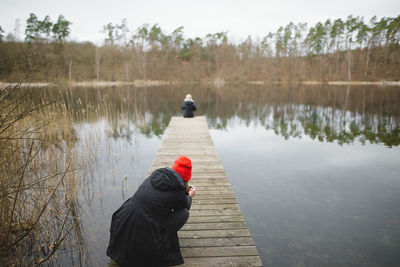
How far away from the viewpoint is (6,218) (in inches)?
112

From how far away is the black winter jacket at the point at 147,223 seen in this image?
77.7 inches

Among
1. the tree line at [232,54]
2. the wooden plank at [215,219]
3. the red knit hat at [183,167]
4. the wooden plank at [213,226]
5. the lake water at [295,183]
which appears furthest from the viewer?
the tree line at [232,54]

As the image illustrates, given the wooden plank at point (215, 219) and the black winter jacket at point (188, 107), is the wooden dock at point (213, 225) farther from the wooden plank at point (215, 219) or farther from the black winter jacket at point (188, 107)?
the black winter jacket at point (188, 107)

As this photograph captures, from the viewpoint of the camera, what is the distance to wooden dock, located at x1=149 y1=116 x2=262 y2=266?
2.41 meters

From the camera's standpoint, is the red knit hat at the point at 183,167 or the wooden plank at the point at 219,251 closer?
the red knit hat at the point at 183,167

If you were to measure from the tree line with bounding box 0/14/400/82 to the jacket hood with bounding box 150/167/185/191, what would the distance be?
37.4 metres

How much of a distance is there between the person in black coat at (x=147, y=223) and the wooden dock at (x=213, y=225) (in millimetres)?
443

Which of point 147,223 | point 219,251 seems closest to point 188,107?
point 219,251

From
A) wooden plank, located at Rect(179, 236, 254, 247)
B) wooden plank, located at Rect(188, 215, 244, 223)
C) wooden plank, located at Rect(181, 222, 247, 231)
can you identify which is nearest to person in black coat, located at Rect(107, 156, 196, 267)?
wooden plank, located at Rect(179, 236, 254, 247)

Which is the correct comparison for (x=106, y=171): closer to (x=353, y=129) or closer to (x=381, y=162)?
(x=381, y=162)

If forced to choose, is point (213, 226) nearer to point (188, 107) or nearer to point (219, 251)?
point (219, 251)

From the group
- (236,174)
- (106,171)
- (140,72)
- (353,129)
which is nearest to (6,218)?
(106,171)

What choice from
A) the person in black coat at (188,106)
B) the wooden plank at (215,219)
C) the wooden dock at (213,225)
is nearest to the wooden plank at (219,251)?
the wooden dock at (213,225)

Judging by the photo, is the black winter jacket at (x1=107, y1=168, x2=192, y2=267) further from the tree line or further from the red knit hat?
the tree line
